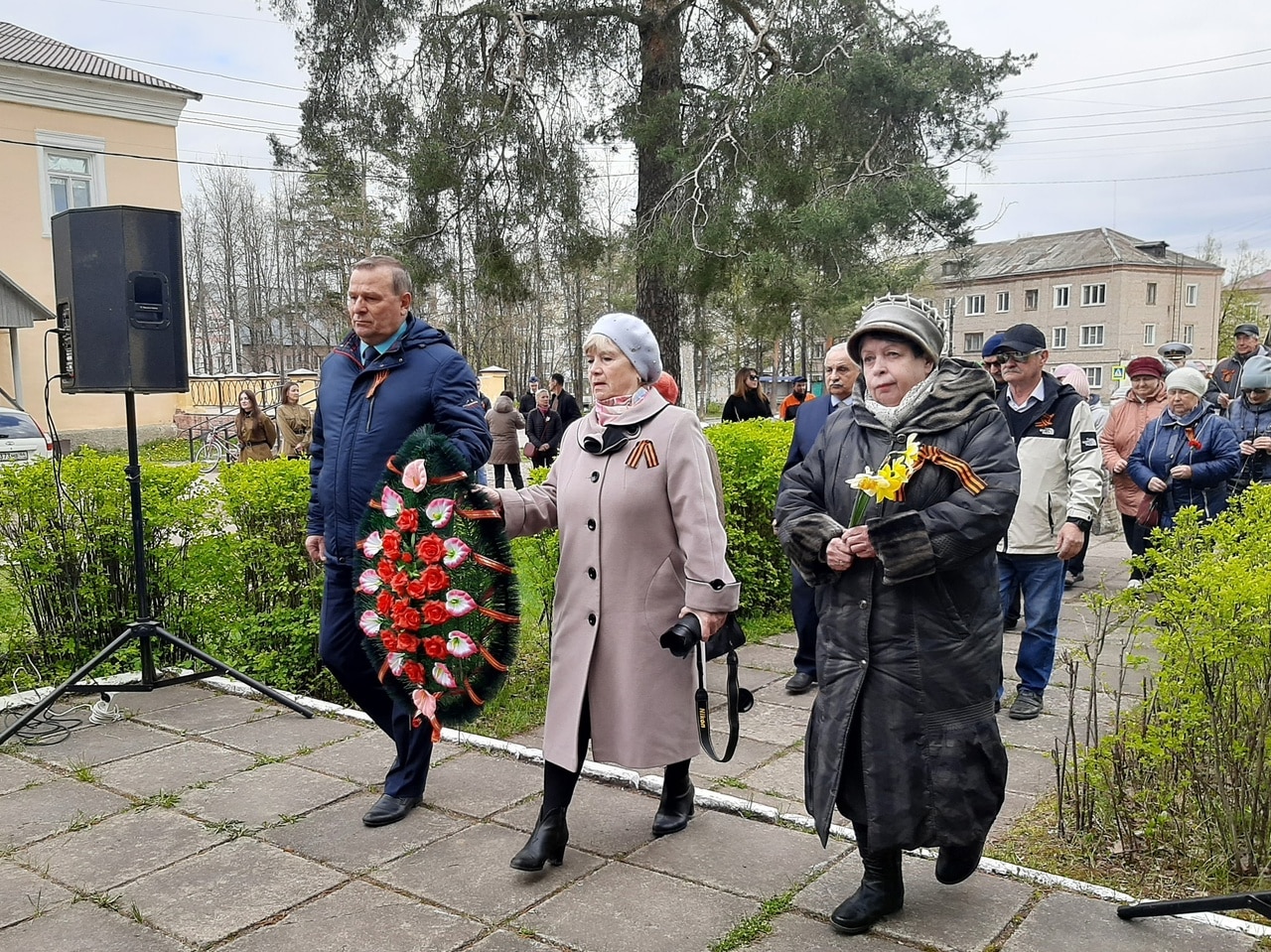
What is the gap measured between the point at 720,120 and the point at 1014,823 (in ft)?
30.9

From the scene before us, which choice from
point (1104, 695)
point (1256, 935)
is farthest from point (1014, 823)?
point (1104, 695)

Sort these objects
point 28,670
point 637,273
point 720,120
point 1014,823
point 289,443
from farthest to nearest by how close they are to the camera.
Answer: point 289,443
point 637,273
point 720,120
point 28,670
point 1014,823

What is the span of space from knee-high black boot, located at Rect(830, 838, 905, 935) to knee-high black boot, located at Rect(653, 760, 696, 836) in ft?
2.75

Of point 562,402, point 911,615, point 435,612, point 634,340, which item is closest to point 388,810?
point 435,612

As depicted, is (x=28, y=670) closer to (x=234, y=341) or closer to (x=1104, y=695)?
(x=1104, y=695)

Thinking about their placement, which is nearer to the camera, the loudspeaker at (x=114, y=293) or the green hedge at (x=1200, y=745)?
the green hedge at (x=1200, y=745)

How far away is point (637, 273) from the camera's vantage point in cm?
1262

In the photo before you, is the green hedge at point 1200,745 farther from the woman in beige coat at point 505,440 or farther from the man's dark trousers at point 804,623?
the woman in beige coat at point 505,440

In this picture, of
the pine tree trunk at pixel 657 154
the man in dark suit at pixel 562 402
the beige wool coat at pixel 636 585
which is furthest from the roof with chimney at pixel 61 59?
the beige wool coat at pixel 636 585

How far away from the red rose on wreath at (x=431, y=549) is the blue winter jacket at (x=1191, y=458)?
5.71 metres

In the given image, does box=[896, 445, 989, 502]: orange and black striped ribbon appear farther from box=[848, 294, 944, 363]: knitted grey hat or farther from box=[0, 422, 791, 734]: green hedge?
box=[0, 422, 791, 734]: green hedge

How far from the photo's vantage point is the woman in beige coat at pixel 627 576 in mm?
3445

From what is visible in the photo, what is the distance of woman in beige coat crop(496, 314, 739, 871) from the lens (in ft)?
11.3

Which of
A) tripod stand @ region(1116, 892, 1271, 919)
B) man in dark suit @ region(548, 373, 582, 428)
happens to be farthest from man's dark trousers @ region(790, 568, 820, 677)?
man in dark suit @ region(548, 373, 582, 428)
